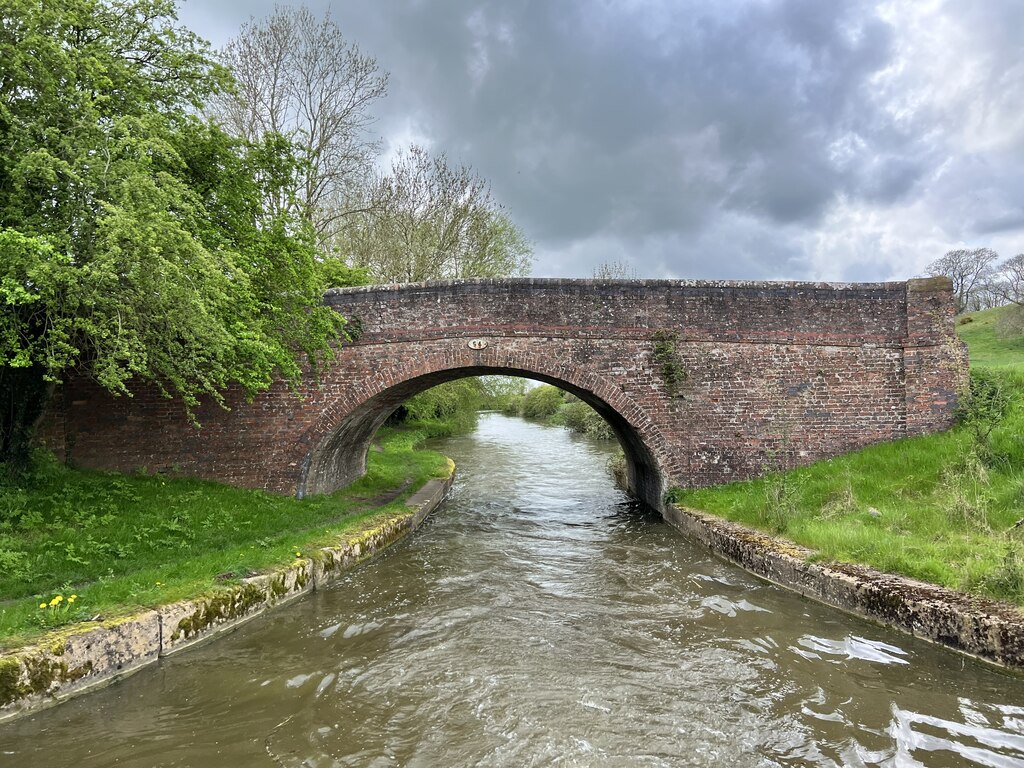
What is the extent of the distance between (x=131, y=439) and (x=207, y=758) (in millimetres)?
7446

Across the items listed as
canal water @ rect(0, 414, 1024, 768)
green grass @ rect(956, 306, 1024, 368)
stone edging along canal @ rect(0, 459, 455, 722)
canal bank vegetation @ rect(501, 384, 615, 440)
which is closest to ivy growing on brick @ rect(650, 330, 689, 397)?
canal water @ rect(0, 414, 1024, 768)

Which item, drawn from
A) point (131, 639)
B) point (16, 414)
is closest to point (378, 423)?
point (16, 414)

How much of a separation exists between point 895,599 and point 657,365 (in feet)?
16.6

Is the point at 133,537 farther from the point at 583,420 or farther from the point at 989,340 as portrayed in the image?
the point at 989,340

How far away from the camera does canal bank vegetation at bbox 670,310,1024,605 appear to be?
5.70 meters

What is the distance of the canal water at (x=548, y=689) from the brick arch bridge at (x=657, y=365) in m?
3.18

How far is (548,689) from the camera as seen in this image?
14.8ft

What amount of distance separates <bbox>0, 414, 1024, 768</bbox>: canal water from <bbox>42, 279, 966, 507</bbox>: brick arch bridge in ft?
10.4

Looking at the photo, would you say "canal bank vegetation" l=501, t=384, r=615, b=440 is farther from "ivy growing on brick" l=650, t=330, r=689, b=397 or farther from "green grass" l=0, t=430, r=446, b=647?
"green grass" l=0, t=430, r=446, b=647

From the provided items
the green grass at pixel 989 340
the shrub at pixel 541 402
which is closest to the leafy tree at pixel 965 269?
the green grass at pixel 989 340

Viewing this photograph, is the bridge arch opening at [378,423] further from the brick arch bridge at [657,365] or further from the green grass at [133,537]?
the green grass at [133,537]

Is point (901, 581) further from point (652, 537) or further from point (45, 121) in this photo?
point (45, 121)

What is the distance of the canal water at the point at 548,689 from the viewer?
12.1 feet

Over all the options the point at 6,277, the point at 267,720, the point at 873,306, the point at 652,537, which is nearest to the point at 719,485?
the point at 652,537
